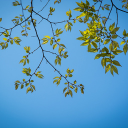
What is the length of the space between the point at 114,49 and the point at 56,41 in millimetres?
885

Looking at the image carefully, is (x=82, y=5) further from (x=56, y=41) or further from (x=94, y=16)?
(x=56, y=41)

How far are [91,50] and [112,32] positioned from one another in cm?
25

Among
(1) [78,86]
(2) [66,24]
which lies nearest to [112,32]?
(2) [66,24]

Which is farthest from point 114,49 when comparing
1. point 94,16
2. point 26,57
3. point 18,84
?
point 18,84

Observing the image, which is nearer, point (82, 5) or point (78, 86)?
point (82, 5)

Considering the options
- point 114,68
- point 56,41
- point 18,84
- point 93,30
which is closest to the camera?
point 114,68

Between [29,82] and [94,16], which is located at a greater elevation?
[94,16]

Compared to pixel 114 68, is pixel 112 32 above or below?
above

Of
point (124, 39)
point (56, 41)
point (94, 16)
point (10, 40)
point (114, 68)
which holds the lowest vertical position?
point (114, 68)

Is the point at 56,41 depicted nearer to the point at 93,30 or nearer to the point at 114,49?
the point at 93,30

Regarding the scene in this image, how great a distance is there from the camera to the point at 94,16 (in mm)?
991

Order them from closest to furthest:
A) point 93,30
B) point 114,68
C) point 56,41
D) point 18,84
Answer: point 114,68 < point 93,30 < point 56,41 < point 18,84

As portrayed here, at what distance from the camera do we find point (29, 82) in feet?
5.29

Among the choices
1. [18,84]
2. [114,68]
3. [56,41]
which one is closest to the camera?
[114,68]
